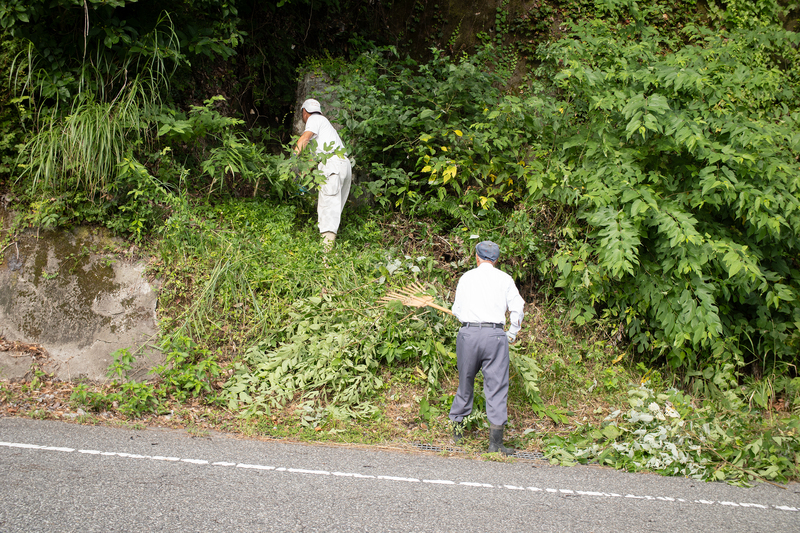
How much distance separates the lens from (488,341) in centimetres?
455

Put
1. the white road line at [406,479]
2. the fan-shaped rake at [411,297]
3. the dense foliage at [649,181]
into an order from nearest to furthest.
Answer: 1. the white road line at [406,479]
2. the dense foliage at [649,181]
3. the fan-shaped rake at [411,297]

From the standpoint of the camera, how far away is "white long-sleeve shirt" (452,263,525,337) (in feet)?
15.1

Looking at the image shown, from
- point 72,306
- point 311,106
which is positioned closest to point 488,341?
point 311,106

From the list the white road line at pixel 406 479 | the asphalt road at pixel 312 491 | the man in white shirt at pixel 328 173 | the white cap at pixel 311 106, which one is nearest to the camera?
the asphalt road at pixel 312 491

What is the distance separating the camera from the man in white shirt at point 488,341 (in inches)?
180

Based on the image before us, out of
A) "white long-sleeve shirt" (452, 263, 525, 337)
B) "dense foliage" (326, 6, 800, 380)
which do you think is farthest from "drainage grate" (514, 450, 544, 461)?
"dense foliage" (326, 6, 800, 380)

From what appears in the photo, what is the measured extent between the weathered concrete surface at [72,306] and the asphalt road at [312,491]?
1.06m

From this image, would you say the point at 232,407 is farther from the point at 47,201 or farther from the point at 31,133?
the point at 31,133

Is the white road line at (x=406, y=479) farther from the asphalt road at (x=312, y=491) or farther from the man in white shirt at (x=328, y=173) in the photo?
the man in white shirt at (x=328, y=173)

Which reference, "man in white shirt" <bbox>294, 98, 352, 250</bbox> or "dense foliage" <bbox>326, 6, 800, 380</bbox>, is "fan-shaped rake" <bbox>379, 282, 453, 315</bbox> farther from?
"dense foliage" <bbox>326, 6, 800, 380</bbox>

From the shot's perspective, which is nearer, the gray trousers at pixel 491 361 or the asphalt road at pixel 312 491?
the asphalt road at pixel 312 491

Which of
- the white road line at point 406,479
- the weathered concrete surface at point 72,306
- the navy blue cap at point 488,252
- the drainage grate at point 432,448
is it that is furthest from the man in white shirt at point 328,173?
the white road line at point 406,479

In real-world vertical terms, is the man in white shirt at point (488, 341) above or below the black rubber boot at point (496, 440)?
above

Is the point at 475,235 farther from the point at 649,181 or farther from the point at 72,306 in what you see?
the point at 72,306
